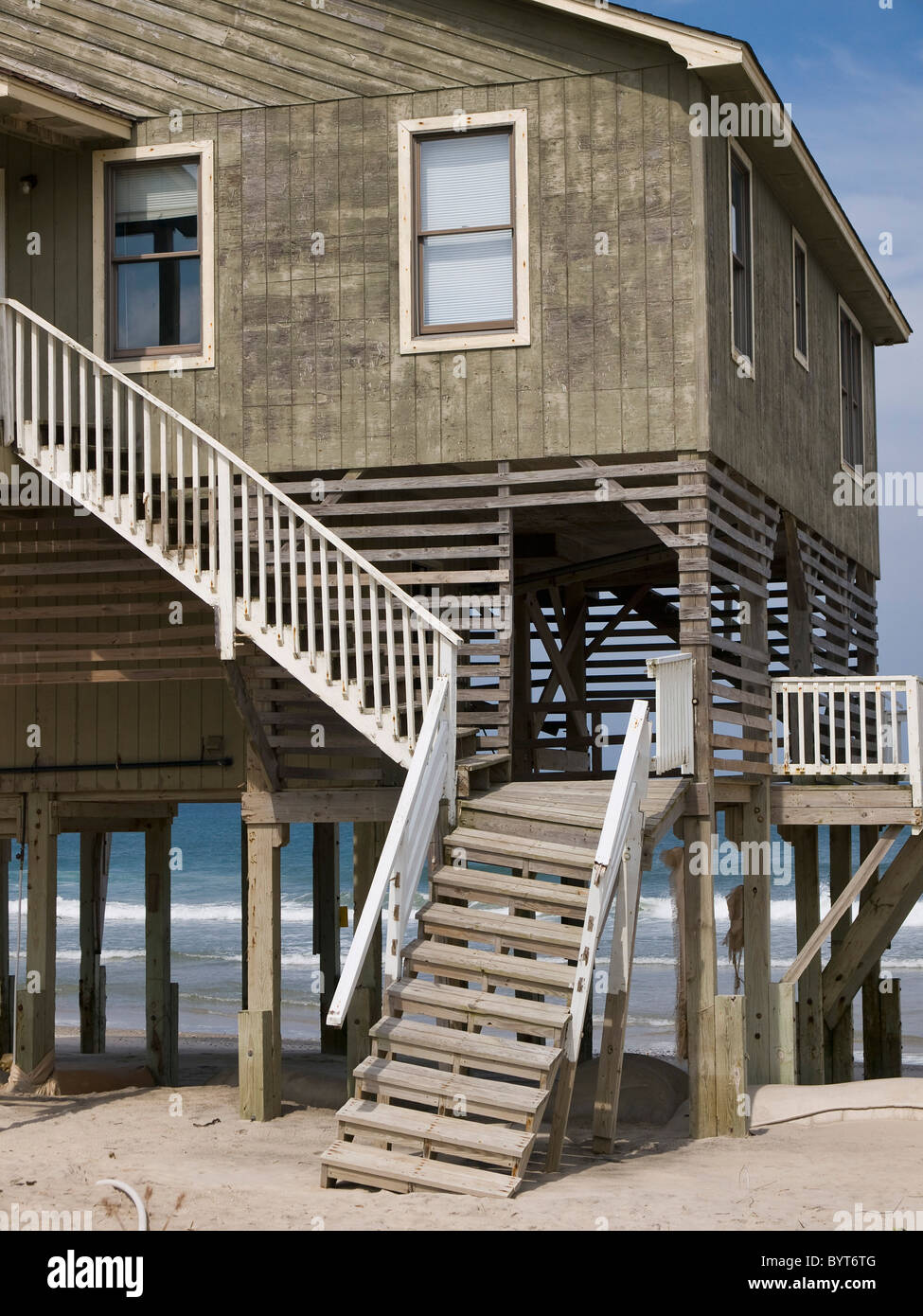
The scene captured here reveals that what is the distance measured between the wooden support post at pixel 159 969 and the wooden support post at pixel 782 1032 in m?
7.78

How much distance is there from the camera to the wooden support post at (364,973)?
14.4m

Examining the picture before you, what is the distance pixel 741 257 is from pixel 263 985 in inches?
302

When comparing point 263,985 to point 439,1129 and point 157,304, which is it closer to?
point 439,1129

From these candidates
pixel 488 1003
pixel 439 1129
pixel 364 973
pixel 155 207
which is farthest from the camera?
pixel 364 973

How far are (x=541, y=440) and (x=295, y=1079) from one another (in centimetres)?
732

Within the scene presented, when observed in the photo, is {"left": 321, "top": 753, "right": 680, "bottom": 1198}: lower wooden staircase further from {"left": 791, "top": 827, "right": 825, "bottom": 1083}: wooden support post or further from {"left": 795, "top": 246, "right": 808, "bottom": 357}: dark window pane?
{"left": 795, "top": 246, "right": 808, "bottom": 357}: dark window pane

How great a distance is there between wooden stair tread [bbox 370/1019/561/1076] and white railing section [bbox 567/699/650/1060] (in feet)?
0.95

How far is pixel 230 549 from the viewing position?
12609mm

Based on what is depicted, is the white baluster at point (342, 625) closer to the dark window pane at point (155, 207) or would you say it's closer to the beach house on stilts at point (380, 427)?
the beach house on stilts at point (380, 427)

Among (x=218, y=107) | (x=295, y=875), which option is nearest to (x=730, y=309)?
(x=218, y=107)

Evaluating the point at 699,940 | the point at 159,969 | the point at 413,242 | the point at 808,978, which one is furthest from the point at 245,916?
the point at 413,242

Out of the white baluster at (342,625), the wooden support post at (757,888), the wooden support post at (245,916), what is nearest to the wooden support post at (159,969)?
the wooden support post at (245,916)

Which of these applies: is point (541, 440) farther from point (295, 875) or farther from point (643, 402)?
point (295, 875)

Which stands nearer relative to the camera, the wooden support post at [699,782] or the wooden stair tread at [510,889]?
the wooden stair tread at [510,889]
